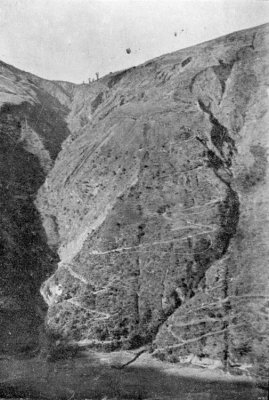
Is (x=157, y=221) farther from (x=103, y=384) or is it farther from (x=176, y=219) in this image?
(x=103, y=384)

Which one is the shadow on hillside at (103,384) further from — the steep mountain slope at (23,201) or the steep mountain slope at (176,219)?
the steep mountain slope at (23,201)

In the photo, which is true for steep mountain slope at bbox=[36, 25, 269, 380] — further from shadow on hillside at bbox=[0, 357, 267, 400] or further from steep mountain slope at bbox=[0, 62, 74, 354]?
shadow on hillside at bbox=[0, 357, 267, 400]

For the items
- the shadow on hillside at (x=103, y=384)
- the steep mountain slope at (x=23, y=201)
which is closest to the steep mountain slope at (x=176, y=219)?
the steep mountain slope at (x=23, y=201)

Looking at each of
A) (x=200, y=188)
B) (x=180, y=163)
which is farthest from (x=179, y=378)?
(x=180, y=163)

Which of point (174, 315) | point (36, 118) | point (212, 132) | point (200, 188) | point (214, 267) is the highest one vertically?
point (36, 118)

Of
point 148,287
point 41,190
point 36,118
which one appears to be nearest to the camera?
point 148,287

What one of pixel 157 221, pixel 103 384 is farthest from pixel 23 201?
pixel 103 384

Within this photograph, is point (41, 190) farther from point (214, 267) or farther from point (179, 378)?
point (179, 378)
